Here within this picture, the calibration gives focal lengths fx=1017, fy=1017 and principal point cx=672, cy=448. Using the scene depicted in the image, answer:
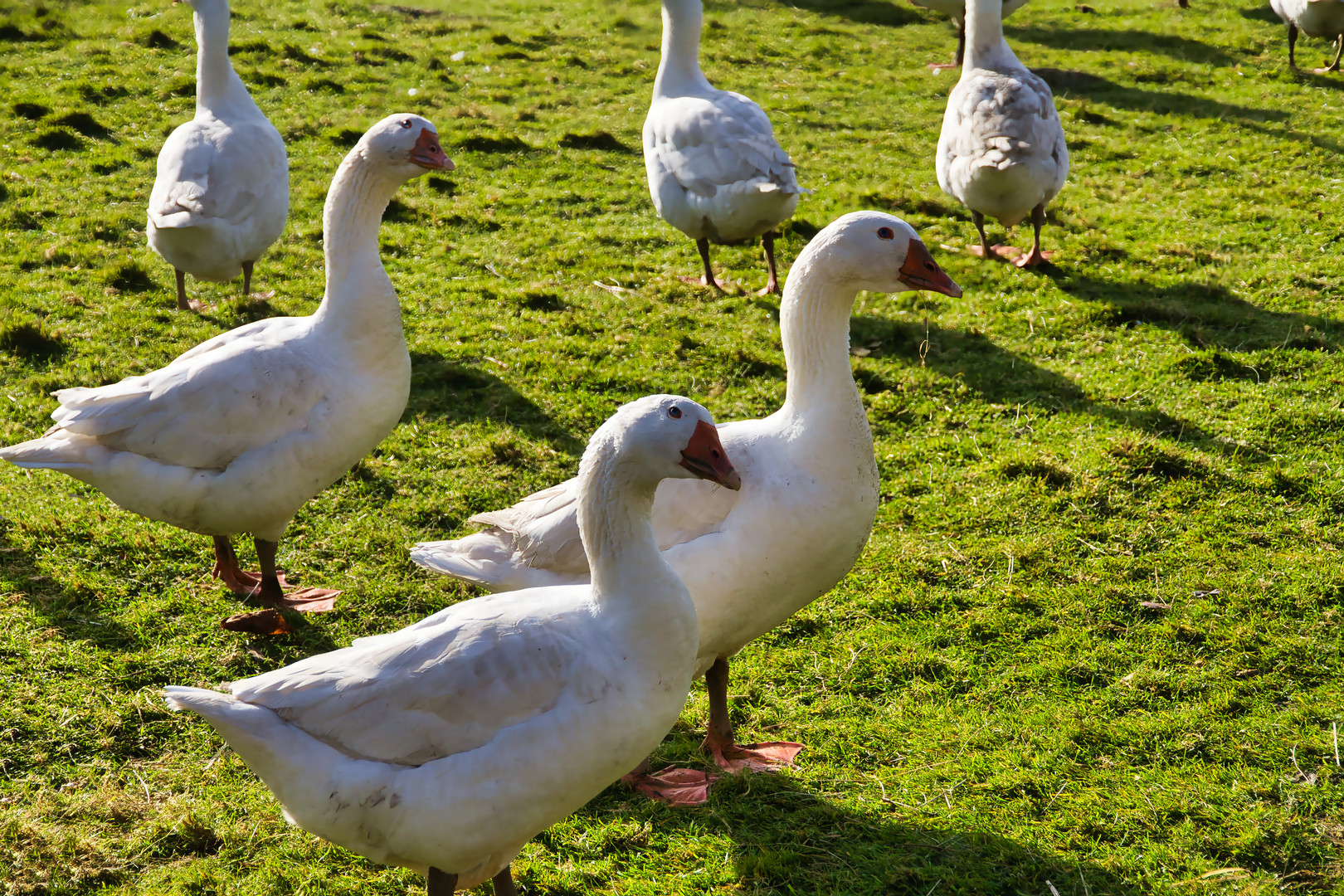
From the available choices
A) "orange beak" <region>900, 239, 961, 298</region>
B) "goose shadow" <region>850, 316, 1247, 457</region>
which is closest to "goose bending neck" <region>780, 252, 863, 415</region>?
"orange beak" <region>900, 239, 961, 298</region>

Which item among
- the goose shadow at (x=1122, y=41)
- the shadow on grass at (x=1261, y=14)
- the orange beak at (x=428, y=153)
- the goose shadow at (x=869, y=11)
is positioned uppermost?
the shadow on grass at (x=1261, y=14)

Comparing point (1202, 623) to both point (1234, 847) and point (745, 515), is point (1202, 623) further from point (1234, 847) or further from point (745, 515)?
point (745, 515)

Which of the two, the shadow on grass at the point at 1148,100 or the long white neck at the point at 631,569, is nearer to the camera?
the long white neck at the point at 631,569

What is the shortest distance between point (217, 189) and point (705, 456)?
19.2 feet

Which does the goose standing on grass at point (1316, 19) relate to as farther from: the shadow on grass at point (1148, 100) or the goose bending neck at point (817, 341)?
the goose bending neck at point (817, 341)

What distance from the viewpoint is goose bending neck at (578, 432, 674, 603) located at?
120 inches

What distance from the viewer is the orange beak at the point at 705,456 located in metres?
3.04

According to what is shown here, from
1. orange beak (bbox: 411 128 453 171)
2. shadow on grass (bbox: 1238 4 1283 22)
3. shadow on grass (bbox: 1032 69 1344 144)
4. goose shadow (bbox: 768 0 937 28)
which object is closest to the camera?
orange beak (bbox: 411 128 453 171)

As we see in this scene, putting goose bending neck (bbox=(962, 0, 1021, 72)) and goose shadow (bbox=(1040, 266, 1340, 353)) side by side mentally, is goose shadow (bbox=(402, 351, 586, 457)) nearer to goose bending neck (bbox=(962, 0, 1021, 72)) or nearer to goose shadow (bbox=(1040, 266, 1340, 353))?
goose shadow (bbox=(1040, 266, 1340, 353))

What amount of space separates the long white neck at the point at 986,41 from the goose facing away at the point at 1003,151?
10 centimetres

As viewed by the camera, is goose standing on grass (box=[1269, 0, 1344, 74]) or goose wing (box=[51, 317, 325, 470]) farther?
goose standing on grass (box=[1269, 0, 1344, 74])

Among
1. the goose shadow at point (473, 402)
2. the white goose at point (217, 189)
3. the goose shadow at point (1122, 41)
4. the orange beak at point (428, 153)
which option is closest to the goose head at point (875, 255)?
the orange beak at point (428, 153)

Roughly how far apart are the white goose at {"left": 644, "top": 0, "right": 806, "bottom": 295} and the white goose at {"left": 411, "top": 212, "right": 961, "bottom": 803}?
12.1ft

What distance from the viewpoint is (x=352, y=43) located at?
14875 mm
